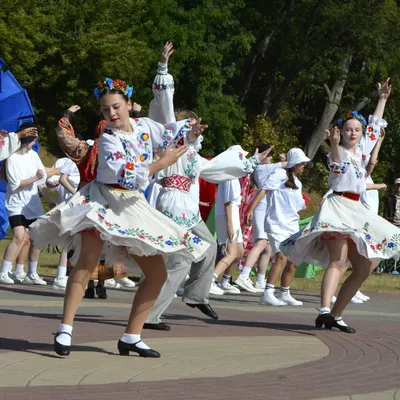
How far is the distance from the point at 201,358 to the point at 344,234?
2.40 m

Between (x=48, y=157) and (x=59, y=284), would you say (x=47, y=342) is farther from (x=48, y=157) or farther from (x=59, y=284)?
(x=48, y=157)

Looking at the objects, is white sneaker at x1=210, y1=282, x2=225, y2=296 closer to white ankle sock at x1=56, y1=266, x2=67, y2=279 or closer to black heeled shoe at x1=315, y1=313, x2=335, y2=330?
white ankle sock at x1=56, y1=266, x2=67, y2=279

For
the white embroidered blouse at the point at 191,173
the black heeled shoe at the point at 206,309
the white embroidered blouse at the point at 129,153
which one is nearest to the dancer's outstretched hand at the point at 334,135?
the white embroidered blouse at the point at 191,173

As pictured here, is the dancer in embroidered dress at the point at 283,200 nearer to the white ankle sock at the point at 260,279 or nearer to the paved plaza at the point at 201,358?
the white ankle sock at the point at 260,279

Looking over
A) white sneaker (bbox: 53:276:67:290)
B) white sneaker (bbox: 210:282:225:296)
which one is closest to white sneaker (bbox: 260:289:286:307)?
white sneaker (bbox: 210:282:225:296)

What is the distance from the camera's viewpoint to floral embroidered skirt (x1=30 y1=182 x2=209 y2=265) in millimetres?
6840

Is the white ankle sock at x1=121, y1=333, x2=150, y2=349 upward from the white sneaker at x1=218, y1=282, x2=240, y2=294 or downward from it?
upward

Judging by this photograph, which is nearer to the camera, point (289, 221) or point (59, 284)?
point (59, 284)

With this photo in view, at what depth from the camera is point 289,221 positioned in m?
13.8

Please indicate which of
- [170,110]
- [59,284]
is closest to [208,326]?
[170,110]

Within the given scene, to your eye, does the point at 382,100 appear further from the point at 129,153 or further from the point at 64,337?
the point at 64,337

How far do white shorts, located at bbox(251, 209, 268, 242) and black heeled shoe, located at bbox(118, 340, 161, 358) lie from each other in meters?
7.53

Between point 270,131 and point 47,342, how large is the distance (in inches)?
1578

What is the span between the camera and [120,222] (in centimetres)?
692
